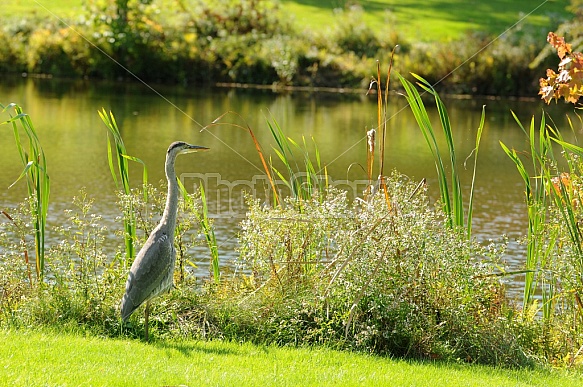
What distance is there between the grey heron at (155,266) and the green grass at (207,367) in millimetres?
361

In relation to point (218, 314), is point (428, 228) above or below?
above

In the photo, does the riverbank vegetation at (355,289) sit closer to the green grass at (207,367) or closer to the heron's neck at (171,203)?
the green grass at (207,367)

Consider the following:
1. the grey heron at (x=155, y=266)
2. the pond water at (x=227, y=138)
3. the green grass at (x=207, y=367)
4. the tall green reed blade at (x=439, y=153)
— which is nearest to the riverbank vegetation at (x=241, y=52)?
the pond water at (x=227, y=138)

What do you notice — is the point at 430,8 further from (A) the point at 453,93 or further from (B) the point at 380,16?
(A) the point at 453,93

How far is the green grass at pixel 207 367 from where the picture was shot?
18.0 ft

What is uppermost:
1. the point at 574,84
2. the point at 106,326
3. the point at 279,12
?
the point at 279,12

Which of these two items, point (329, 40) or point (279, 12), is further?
point (279, 12)

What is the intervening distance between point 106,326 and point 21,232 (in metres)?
1.18

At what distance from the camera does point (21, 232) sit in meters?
7.16

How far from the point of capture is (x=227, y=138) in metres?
22.9

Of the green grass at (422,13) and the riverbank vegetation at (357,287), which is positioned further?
the green grass at (422,13)

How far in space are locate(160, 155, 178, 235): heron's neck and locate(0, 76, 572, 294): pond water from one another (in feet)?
11.2

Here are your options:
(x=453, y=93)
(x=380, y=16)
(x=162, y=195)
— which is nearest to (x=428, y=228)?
(x=162, y=195)

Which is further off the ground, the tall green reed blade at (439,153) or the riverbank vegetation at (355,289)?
the tall green reed blade at (439,153)
